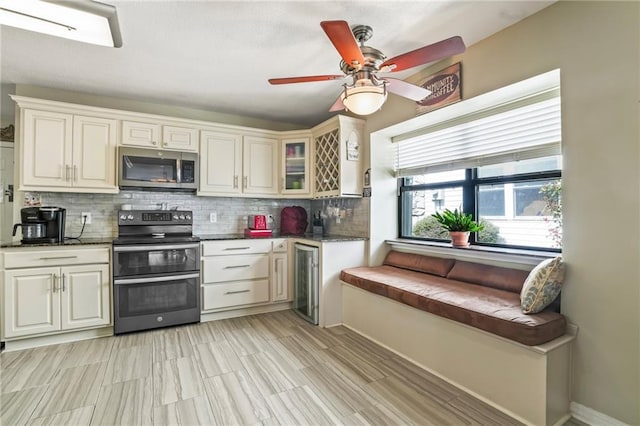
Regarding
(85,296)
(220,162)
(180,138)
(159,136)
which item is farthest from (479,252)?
(85,296)

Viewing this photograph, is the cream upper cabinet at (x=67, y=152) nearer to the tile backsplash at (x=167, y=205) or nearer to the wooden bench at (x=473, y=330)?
the tile backsplash at (x=167, y=205)

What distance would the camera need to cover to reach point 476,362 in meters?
2.04

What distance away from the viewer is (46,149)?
304 cm

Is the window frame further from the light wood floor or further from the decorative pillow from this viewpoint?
the light wood floor

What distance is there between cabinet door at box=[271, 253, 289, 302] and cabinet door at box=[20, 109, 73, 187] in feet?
7.50

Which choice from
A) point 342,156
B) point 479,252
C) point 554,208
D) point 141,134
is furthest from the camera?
point 342,156

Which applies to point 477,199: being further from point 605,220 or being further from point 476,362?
point 476,362

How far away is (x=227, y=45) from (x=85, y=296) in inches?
104

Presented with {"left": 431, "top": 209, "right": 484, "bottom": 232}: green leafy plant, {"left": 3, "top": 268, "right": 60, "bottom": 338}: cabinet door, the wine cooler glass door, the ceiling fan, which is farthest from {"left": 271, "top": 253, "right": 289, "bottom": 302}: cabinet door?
the ceiling fan

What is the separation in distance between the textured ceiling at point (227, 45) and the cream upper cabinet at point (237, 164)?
51 cm

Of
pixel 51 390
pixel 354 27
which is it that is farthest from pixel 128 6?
pixel 51 390

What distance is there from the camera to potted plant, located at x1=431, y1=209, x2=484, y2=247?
9.25 feet

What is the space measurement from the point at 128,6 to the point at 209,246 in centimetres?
223

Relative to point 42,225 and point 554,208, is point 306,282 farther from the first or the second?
point 42,225
